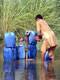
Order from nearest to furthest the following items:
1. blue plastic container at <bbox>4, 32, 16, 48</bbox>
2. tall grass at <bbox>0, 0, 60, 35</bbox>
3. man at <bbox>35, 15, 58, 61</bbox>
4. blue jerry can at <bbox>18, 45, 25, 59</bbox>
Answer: man at <bbox>35, 15, 58, 61</bbox> → blue plastic container at <bbox>4, 32, 16, 48</bbox> → blue jerry can at <bbox>18, 45, 25, 59</bbox> → tall grass at <bbox>0, 0, 60, 35</bbox>

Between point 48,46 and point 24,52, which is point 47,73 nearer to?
point 48,46

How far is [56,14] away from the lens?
19031 mm

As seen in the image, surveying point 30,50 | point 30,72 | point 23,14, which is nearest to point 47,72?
point 30,72

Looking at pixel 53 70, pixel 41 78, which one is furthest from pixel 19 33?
pixel 41 78

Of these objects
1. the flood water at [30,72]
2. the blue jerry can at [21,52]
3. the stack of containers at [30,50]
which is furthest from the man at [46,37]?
the blue jerry can at [21,52]

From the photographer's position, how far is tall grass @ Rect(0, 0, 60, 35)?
18.5 metres

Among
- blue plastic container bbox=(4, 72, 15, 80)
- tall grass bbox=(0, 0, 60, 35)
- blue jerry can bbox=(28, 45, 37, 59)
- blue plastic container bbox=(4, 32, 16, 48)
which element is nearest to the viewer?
blue plastic container bbox=(4, 72, 15, 80)

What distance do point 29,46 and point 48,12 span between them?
8.08m

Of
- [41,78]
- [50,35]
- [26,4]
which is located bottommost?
[41,78]

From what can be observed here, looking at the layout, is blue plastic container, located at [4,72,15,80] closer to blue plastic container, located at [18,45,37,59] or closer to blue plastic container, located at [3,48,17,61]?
blue plastic container, located at [3,48,17,61]

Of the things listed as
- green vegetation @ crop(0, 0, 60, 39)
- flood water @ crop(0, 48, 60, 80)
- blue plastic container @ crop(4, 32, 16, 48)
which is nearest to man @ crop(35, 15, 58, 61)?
flood water @ crop(0, 48, 60, 80)

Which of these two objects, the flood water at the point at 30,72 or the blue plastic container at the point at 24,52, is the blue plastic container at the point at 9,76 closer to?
the flood water at the point at 30,72

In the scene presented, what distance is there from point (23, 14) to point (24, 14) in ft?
0.50

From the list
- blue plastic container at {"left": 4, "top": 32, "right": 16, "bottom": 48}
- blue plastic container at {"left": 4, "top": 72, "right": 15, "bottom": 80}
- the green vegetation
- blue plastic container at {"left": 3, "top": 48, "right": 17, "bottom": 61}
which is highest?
the green vegetation
